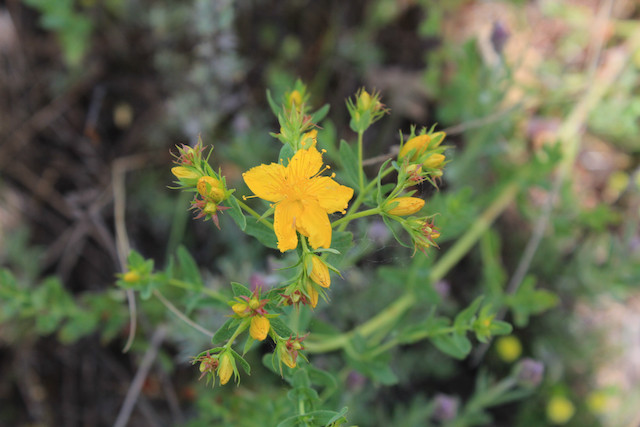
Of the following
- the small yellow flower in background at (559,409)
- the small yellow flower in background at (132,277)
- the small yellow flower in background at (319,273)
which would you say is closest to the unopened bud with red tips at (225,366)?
the small yellow flower in background at (319,273)

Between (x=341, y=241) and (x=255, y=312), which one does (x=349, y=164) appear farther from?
(x=255, y=312)

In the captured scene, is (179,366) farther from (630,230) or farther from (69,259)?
(630,230)

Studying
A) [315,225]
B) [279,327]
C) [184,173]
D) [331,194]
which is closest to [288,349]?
[279,327]

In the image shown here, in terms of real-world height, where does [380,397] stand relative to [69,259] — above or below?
below

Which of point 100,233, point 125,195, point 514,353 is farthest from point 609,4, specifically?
point 100,233

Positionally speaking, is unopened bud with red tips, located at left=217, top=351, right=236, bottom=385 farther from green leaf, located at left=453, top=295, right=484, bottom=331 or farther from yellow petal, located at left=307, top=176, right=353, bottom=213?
green leaf, located at left=453, top=295, right=484, bottom=331

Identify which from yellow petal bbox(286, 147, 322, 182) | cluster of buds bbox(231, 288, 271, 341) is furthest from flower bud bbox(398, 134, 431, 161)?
cluster of buds bbox(231, 288, 271, 341)
